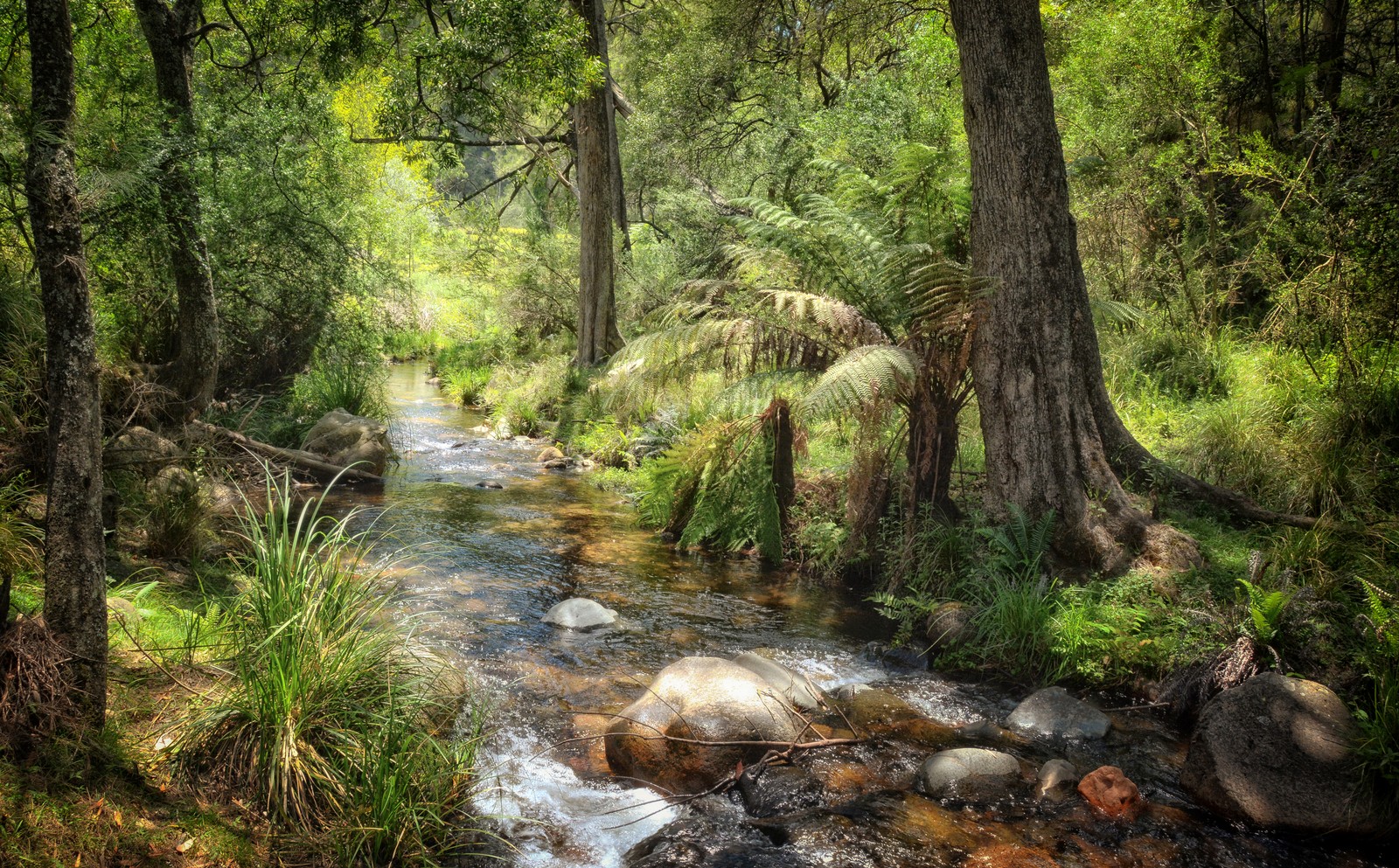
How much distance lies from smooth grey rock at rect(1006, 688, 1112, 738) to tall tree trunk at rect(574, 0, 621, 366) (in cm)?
1012

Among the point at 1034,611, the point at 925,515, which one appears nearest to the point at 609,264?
the point at 925,515

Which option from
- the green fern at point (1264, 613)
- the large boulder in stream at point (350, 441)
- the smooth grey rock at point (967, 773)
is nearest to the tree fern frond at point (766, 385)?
the smooth grey rock at point (967, 773)

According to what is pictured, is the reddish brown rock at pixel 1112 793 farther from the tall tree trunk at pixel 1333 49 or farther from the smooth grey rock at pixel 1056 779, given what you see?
the tall tree trunk at pixel 1333 49

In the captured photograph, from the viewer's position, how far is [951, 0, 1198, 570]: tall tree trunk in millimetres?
5562

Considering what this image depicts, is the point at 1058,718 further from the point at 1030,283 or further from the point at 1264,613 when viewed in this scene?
the point at 1030,283

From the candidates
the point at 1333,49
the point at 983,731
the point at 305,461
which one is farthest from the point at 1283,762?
the point at 305,461

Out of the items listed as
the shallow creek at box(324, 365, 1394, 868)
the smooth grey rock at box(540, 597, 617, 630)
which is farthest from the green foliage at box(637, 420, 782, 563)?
the smooth grey rock at box(540, 597, 617, 630)

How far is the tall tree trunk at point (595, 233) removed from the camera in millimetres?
13789

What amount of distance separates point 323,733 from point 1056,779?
10.2 ft

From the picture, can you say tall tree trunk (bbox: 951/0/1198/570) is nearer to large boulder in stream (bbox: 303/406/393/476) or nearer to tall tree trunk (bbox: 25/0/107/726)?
tall tree trunk (bbox: 25/0/107/726)

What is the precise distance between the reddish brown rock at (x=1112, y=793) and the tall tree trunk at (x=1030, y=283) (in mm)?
1885

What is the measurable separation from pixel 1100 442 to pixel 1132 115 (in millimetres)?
5002

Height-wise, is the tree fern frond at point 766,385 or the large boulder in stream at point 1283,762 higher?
the tree fern frond at point 766,385

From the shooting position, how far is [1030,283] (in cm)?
557
